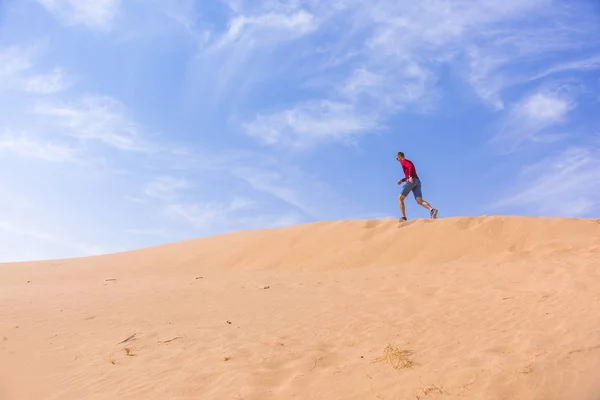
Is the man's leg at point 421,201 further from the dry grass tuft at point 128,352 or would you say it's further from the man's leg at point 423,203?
the dry grass tuft at point 128,352

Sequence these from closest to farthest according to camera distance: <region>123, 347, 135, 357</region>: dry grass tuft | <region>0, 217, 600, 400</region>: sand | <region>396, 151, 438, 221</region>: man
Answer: <region>0, 217, 600, 400</region>: sand, <region>123, 347, 135, 357</region>: dry grass tuft, <region>396, 151, 438, 221</region>: man

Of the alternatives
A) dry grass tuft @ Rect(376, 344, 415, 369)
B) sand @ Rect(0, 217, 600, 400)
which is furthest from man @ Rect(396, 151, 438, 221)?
dry grass tuft @ Rect(376, 344, 415, 369)

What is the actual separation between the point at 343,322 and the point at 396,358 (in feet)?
5.01

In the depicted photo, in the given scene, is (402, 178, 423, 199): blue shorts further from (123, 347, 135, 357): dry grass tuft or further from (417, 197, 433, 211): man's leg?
(123, 347, 135, 357): dry grass tuft

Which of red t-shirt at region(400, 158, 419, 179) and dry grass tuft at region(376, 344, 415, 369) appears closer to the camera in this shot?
dry grass tuft at region(376, 344, 415, 369)

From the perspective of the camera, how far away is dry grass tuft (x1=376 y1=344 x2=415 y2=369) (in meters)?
4.78

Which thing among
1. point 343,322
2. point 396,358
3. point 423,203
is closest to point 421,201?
point 423,203

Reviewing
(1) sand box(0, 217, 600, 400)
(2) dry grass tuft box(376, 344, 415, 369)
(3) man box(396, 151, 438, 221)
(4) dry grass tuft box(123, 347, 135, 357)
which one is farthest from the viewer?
(3) man box(396, 151, 438, 221)

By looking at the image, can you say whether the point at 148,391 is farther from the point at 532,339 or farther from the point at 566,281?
the point at 566,281

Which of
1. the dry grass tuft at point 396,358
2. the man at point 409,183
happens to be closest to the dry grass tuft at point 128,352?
the dry grass tuft at point 396,358

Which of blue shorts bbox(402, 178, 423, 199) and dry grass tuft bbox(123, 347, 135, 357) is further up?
blue shorts bbox(402, 178, 423, 199)

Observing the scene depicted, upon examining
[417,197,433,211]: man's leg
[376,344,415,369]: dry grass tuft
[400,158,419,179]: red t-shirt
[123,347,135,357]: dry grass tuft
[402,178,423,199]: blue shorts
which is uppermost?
[400,158,419,179]: red t-shirt

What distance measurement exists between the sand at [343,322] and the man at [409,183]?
66 centimetres

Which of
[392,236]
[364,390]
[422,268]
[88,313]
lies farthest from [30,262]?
[364,390]
